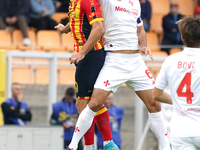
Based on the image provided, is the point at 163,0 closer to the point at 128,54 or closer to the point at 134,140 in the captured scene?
the point at 134,140

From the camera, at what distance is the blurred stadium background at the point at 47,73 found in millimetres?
8727

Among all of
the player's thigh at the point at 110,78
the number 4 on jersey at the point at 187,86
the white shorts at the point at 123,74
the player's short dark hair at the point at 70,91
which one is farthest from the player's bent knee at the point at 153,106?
the player's short dark hair at the point at 70,91

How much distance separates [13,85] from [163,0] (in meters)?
6.61

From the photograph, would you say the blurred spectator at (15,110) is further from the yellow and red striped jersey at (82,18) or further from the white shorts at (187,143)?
the white shorts at (187,143)

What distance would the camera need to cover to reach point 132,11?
15.5 feet

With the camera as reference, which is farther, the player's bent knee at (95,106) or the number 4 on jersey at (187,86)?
the player's bent knee at (95,106)

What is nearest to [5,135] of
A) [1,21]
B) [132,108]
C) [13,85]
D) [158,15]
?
[13,85]

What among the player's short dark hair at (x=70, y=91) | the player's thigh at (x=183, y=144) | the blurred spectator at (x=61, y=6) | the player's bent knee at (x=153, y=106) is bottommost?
the player's thigh at (x=183, y=144)

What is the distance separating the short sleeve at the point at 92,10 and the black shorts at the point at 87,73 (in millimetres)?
406

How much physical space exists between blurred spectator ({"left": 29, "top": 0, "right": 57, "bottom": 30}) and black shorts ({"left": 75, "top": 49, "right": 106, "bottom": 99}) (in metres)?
6.97

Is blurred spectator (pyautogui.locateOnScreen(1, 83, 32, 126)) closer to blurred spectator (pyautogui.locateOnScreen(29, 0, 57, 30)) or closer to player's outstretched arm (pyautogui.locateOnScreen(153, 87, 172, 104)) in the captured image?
blurred spectator (pyautogui.locateOnScreen(29, 0, 57, 30))

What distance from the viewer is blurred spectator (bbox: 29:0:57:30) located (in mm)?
11430

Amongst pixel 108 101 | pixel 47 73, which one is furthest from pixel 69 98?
pixel 47 73

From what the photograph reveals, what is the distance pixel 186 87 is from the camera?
3896 mm
